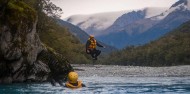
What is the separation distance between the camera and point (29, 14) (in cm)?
3234

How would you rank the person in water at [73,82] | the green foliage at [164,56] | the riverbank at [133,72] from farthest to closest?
the green foliage at [164,56], the riverbank at [133,72], the person in water at [73,82]

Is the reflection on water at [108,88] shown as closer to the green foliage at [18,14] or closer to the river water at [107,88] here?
the river water at [107,88]

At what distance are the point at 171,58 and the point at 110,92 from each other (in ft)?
384

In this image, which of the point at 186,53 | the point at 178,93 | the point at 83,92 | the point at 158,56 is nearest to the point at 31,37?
the point at 83,92

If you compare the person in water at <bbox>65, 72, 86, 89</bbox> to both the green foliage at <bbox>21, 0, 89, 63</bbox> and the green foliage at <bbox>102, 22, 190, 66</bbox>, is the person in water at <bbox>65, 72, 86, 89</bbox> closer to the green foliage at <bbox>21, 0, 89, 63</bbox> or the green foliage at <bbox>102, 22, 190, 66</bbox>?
the green foliage at <bbox>21, 0, 89, 63</bbox>

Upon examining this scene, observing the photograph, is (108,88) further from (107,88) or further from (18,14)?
(18,14)

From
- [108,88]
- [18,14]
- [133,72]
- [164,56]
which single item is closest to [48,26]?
[133,72]

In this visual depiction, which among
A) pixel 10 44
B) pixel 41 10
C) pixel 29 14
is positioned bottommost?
pixel 10 44

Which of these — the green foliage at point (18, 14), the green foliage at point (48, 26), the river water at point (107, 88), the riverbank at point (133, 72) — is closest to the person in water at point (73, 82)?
the river water at point (107, 88)

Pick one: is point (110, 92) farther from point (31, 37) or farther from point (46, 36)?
point (46, 36)

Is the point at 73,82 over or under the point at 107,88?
over

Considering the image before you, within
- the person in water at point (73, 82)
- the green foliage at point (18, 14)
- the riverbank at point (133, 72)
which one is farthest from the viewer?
the riverbank at point (133, 72)

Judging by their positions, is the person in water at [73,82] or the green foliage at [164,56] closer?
the person in water at [73,82]

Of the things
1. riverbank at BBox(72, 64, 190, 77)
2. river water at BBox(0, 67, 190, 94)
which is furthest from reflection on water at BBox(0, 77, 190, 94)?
riverbank at BBox(72, 64, 190, 77)
